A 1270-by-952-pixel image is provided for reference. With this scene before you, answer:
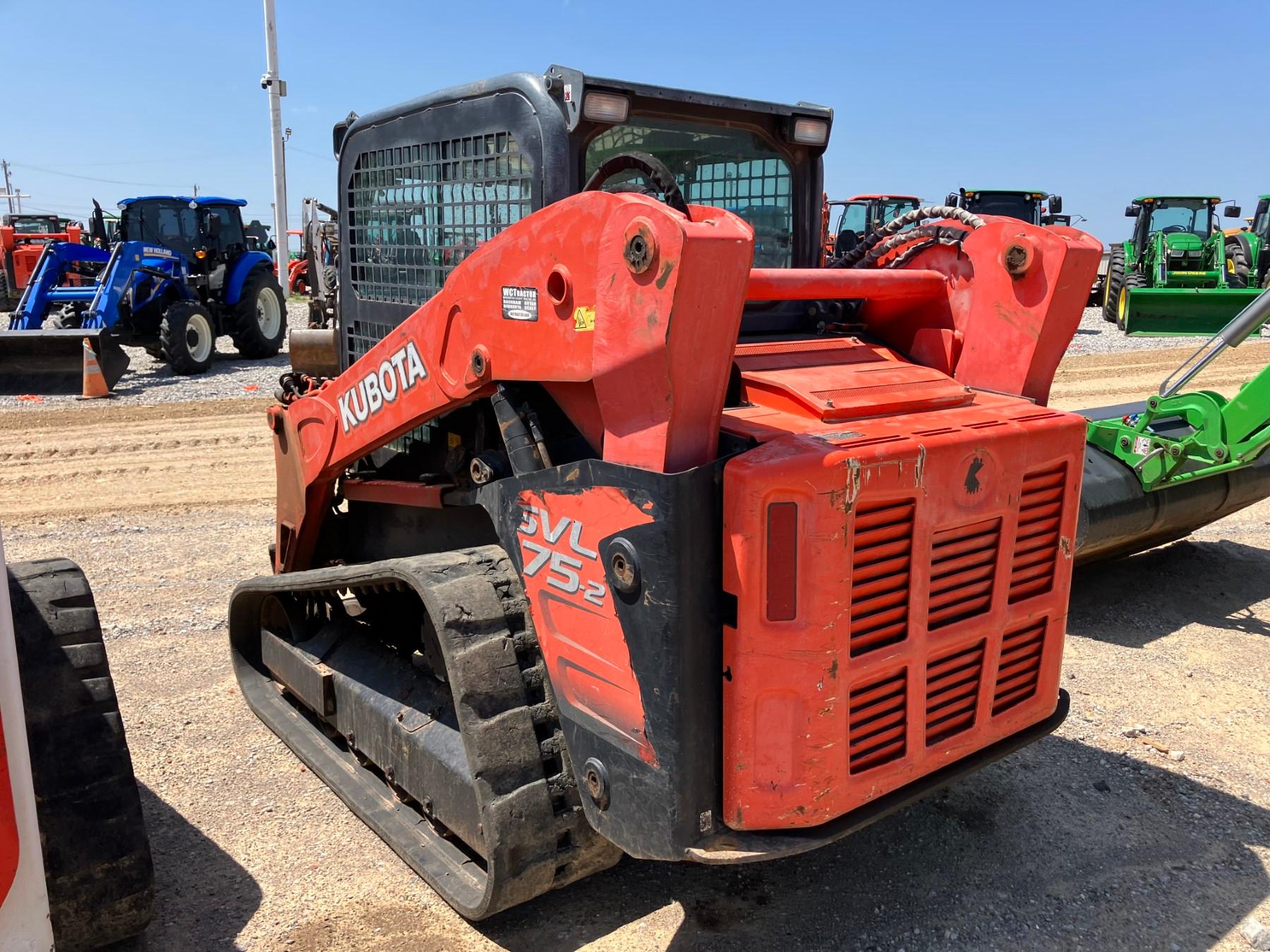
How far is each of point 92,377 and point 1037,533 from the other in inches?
447

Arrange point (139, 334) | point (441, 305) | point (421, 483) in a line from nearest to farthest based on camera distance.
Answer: point (441, 305) < point (421, 483) < point (139, 334)

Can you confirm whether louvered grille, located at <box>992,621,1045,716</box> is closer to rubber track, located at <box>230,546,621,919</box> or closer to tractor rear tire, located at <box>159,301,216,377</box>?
rubber track, located at <box>230,546,621,919</box>

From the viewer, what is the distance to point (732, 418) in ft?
7.79

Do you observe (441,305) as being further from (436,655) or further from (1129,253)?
(1129,253)

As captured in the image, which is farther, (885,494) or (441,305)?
(441,305)

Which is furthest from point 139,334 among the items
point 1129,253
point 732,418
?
point 1129,253

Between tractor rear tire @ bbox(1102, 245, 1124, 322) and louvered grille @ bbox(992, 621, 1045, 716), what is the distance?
732 inches

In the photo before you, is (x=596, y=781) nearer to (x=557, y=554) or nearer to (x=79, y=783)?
(x=557, y=554)

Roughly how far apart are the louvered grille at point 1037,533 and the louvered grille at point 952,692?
226 mm

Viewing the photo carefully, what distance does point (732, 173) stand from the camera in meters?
3.44

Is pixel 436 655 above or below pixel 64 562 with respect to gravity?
below

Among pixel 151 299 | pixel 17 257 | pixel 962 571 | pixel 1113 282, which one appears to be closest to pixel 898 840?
pixel 962 571

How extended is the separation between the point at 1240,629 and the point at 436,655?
411 cm

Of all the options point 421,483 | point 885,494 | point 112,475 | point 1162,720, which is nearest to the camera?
point 885,494
